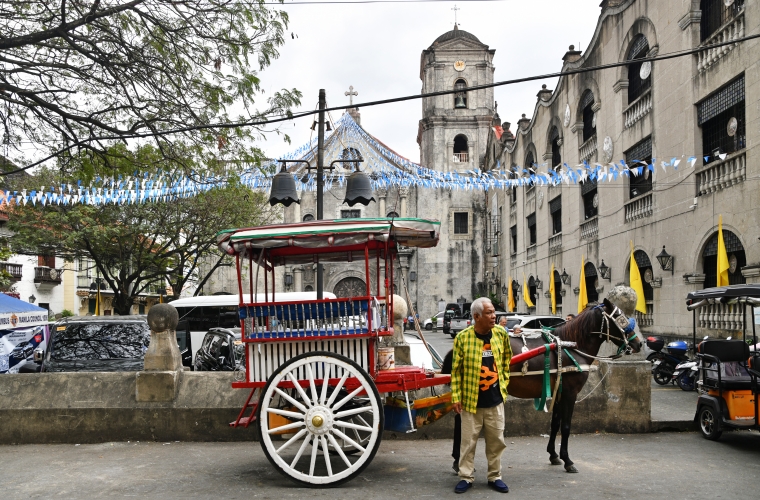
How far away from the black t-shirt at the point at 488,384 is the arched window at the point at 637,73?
48.8ft

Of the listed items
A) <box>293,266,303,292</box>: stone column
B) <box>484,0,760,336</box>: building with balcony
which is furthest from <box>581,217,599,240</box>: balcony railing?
<box>293,266,303,292</box>: stone column

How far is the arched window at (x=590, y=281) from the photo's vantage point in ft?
75.7

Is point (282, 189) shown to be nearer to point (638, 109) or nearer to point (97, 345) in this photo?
point (97, 345)

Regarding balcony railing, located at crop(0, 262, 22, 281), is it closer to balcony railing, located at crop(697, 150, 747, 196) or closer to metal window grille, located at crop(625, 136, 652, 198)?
metal window grille, located at crop(625, 136, 652, 198)

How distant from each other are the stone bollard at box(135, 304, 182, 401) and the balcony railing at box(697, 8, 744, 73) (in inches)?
487

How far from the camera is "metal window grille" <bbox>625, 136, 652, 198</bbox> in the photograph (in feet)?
60.8

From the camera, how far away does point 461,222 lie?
47.7 metres

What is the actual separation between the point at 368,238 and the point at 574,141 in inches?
766

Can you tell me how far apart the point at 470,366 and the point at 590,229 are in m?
18.1

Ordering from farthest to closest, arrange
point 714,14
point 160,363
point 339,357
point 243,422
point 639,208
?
point 639,208 → point 714,14 → point 160,363 → point 243,422 → point 339,357

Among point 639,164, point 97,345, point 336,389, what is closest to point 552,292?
point 639,164

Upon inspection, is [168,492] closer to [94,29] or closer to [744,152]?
[94,29]

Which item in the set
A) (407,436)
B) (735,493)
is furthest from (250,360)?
(735,493)

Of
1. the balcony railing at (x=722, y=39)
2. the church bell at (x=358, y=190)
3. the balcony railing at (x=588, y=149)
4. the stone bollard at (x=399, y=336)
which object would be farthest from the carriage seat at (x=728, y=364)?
the balcony railing at (x=588, y=149)
